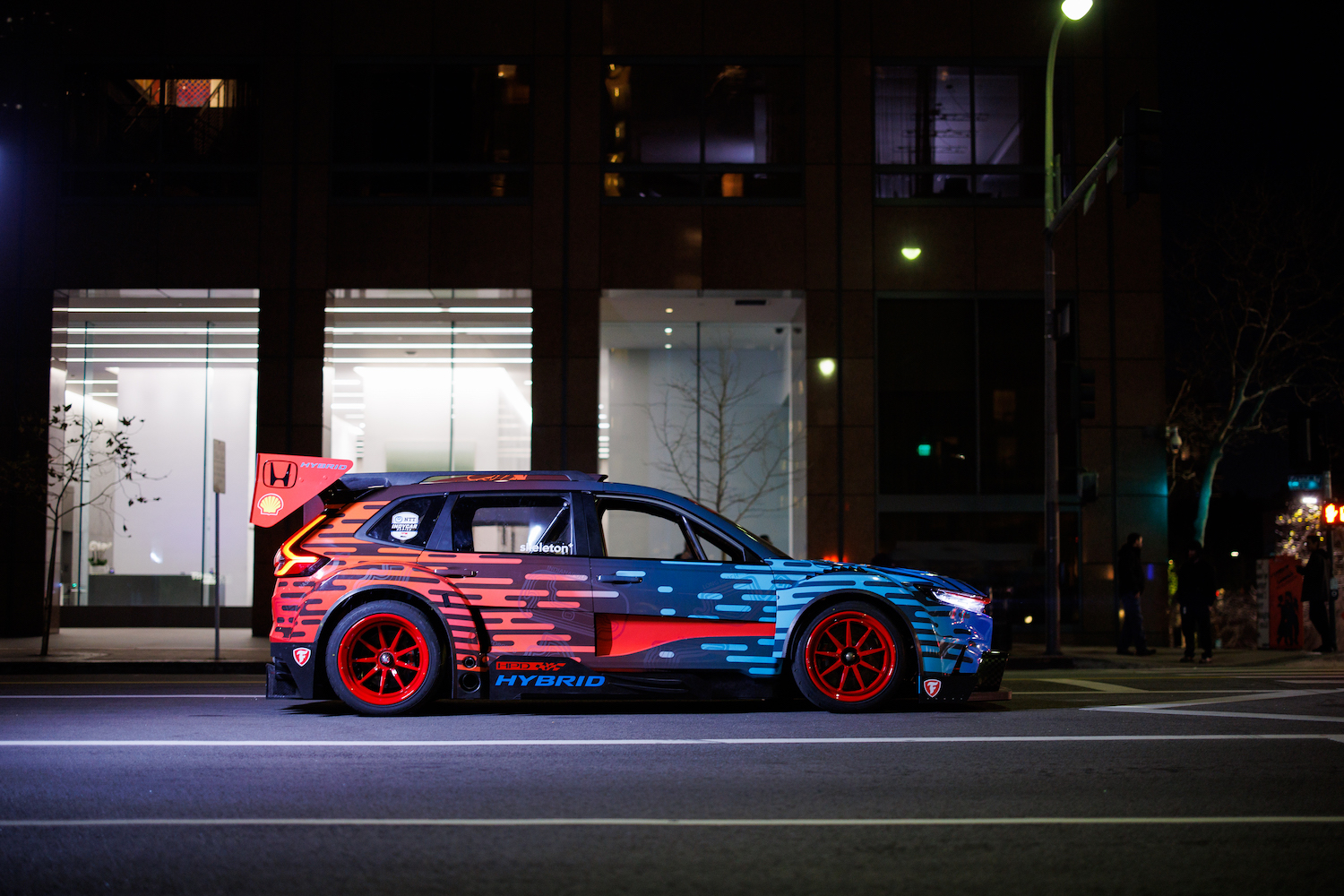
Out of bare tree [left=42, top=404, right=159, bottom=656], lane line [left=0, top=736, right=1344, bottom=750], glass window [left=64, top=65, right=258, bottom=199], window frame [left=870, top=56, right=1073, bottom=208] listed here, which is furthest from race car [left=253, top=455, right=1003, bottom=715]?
bare tree [left=42, top=404, right=159, bottom=656]

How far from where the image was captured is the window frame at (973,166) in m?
19.3

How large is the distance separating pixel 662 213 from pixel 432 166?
13.3ft

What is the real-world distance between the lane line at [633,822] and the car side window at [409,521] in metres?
3.63

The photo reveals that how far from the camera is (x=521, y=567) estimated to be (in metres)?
8.09

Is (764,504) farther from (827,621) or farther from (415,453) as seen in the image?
(827,621)

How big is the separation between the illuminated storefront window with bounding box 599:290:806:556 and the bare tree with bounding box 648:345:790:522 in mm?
17

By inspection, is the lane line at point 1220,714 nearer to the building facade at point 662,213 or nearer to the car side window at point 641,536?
the car side window at point 641,536

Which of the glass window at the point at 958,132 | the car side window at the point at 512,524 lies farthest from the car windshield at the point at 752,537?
the glass window at the point at 958,132

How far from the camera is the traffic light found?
1190 cm

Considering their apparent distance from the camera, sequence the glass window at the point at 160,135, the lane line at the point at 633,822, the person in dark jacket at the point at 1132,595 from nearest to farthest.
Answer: the lane line at the point at 633,822
the person in dark jacket at the point at 1132,595
the glass window at the point at 160,135

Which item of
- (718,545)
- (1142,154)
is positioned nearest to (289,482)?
(718,545)

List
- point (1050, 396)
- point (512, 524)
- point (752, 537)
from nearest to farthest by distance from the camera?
point (512, 524) → point (752, 537) → point (1050, 396)

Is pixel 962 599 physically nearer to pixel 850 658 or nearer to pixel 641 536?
pixel 850 658

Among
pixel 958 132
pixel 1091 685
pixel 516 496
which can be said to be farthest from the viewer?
pixel 958 132
